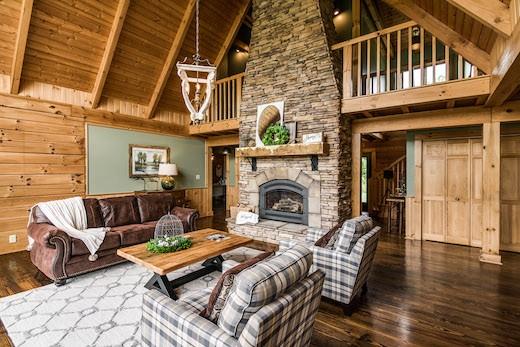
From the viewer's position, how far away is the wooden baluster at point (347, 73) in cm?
470

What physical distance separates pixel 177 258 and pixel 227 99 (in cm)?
505

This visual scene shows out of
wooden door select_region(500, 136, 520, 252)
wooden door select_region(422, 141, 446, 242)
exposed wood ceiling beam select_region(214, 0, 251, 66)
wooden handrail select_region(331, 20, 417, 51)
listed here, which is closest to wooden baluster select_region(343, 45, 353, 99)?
wooden handrail select_region(331, 20, 417, 51)

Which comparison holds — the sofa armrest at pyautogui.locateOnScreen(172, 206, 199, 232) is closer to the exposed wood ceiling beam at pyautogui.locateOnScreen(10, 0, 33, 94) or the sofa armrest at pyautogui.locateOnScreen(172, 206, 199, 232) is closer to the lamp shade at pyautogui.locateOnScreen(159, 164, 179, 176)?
the lamp shade at pyautogui.locateOnScreen(159, 164, 179, 176)

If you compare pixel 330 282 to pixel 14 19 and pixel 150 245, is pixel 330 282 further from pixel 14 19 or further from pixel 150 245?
pixel 14 19

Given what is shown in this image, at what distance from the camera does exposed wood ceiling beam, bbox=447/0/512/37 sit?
2.26 meters

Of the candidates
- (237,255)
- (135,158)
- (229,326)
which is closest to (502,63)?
(229,326)

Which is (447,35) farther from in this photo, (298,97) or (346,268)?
(346,268)

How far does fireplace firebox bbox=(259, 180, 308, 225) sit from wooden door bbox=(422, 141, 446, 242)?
8.13 ft

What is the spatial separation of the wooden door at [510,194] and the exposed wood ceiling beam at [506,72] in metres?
1.17

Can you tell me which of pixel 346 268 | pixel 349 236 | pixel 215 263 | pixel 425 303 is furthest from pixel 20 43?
pixel 425 303

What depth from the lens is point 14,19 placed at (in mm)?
4004

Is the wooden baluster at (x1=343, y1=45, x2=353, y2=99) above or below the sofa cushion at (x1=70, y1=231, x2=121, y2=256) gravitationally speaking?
above

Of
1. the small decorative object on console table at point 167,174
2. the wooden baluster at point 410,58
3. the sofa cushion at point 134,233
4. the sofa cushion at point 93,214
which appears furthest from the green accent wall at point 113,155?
the wooden baluster at point 410,58

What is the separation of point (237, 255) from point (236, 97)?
4.02 meters
